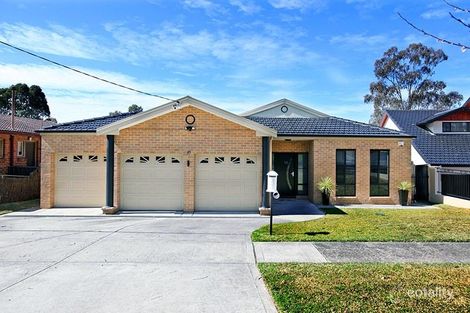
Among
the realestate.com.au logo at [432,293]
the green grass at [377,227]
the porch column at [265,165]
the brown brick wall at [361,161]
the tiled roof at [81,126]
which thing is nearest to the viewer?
the realestate.com.au logo at [432,293]

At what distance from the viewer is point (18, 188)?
1675 cm

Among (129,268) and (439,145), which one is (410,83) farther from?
(129,268)

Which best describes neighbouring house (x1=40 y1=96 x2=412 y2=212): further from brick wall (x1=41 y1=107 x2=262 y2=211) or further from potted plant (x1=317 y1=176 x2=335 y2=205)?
potted plant (x1=317 y1=176 x2=335 y2=205)

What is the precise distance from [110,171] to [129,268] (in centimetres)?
748

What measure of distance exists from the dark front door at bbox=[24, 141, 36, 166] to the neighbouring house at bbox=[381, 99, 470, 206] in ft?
81.6

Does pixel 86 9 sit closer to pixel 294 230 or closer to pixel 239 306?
pixel 294 230

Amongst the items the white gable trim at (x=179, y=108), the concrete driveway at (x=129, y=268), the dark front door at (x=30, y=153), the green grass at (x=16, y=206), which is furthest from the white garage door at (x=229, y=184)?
the dark front door at (x=30, y=153)

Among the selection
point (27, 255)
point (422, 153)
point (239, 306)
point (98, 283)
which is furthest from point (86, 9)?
point (422, 153)

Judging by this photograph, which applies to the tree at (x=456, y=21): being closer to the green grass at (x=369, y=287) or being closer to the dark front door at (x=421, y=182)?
the green grass at (x=369, y=287)

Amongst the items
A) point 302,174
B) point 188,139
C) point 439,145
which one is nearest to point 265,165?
point 188,139

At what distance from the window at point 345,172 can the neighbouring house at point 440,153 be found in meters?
3.21

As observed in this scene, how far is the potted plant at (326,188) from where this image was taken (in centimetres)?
1584

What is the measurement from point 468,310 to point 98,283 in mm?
5495

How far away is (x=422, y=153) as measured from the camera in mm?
18562
